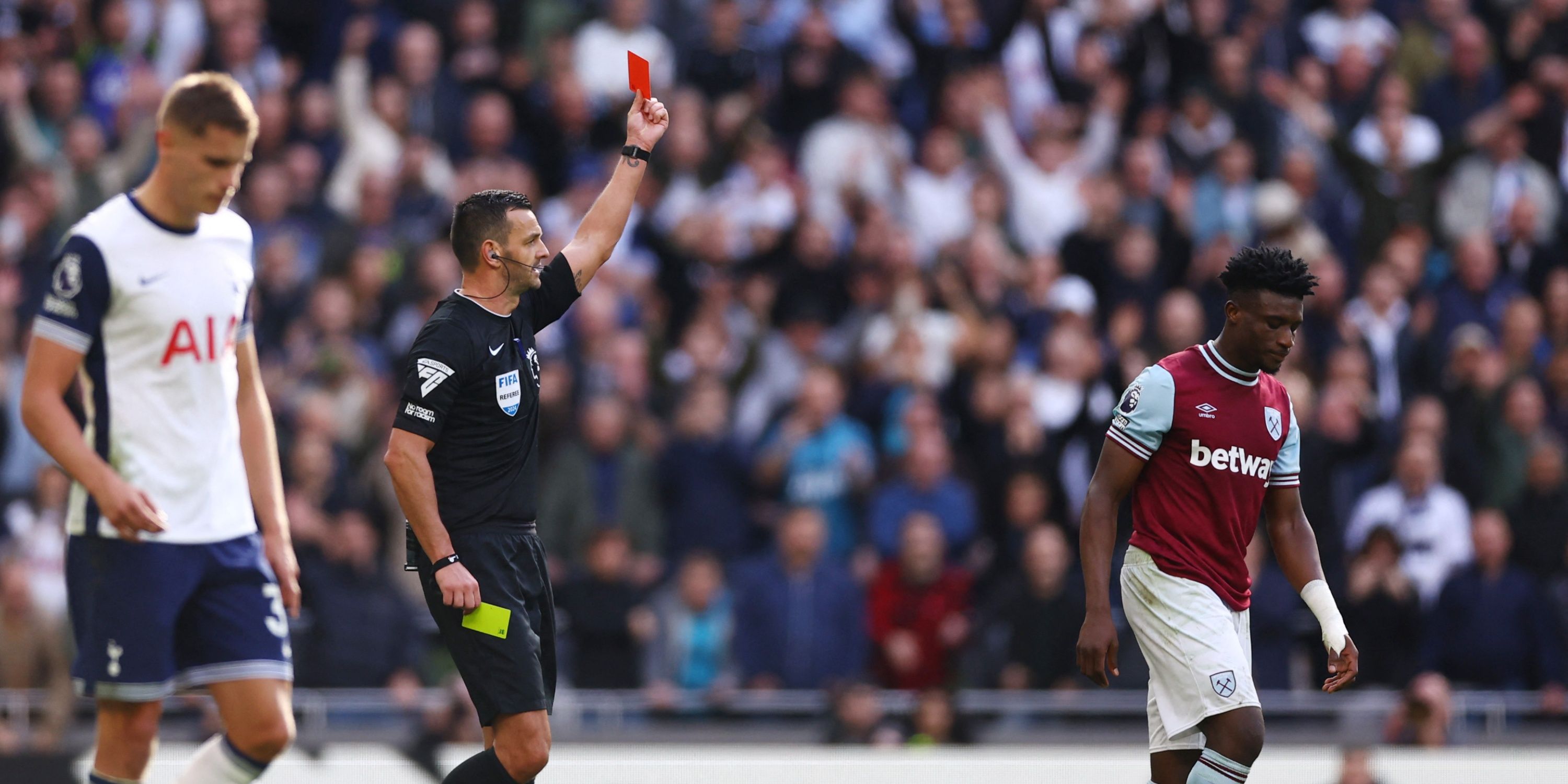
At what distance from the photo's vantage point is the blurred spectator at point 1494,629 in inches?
436

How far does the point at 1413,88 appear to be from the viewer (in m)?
14.9

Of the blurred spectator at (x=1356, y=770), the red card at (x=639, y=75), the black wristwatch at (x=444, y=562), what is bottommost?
the blurred spectator at (x=1356, y=770)

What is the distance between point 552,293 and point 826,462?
5198 millimetres

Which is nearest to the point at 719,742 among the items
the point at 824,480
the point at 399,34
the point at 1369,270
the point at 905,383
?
the point at 824,480

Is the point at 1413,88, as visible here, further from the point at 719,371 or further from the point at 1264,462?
the point at 1264,462

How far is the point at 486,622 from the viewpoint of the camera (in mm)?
6484

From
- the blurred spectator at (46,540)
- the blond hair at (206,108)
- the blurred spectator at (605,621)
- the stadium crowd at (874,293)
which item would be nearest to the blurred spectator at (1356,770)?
the stadium crowd at (874,293)

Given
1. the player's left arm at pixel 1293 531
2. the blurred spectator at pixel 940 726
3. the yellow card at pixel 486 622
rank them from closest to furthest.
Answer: the yellow card at pixel 486 622, the player's left arm at pixel 1293 531, the blurred spectator at pixel 940 726

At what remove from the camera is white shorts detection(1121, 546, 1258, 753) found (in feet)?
22.0

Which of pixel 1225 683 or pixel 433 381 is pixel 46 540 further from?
pixel 1225 683

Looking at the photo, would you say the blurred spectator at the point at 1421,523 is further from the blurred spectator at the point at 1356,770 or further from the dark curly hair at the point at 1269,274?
the dark curly hair at the point at 1269,274

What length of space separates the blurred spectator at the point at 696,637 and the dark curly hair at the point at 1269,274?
535cm

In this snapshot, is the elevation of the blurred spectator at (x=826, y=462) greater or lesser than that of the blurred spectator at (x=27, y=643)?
greater

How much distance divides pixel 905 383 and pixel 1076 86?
3.72 m
